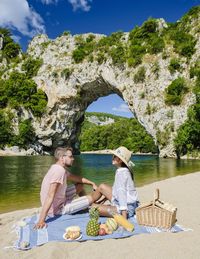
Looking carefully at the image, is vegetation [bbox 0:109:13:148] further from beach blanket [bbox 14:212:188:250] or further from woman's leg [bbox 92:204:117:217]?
woman's leg [bbox 92:204:117:217]

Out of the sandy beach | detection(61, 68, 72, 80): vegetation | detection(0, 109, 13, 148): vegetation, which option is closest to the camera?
the sandy beach

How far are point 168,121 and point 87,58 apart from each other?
665 inches

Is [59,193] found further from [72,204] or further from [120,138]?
[120,138]

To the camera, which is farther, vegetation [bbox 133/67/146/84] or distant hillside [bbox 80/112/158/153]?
distant hillside [bbox 80/112/158/153]

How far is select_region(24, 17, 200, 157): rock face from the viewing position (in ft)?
136

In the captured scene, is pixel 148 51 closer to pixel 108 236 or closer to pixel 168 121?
pixel 168 121

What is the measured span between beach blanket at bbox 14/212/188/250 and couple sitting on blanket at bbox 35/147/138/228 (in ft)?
0.57

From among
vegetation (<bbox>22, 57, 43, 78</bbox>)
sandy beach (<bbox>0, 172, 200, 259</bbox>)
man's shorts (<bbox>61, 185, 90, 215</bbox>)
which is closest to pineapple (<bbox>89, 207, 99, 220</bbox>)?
man's shorts (<bbox>61, 185, 90, 215</bbox>)

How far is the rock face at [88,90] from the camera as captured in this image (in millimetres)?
41594

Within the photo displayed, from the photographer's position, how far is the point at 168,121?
135 ft

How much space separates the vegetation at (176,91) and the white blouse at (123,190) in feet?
115

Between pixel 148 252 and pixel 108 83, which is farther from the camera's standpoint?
pixel 108 83

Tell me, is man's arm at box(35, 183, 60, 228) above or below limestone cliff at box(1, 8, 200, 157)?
below

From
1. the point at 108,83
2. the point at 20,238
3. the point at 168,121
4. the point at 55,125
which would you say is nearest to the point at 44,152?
the point at 55,125
